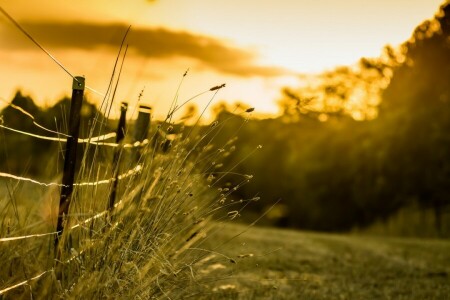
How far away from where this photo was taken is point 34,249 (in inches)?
123

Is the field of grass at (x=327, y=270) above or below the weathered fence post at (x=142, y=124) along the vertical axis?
below

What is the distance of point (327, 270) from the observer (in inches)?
228

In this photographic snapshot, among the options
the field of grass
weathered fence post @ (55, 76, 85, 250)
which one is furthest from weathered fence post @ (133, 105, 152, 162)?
weathered fence post @ (55, 76, 85, 250)

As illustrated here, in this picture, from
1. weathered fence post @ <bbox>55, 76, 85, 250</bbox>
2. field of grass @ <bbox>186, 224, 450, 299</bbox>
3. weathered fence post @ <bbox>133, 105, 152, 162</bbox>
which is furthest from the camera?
field of grass @ <bbox>186, 224, 450, 299</bbox>

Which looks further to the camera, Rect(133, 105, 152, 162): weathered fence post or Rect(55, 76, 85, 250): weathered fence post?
Rect(133, 105, 152, 162): weathered fence post

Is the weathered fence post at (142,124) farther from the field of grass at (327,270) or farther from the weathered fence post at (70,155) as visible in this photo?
the weathered fence post at (70,155)

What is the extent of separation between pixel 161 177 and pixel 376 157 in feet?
36.8

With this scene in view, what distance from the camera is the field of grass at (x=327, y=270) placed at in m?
4.19

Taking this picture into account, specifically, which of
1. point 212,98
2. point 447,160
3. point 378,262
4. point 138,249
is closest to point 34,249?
point 138,249

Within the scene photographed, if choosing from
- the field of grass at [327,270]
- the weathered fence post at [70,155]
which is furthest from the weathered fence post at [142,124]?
the weathered fence post at [70,155]

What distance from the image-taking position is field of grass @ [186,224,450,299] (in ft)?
13.8

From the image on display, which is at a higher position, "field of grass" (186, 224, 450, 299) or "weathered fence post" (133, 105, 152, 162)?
"weathered fence post" (133, 105, 152, 162)

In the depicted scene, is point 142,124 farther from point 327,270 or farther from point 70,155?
point 327,270

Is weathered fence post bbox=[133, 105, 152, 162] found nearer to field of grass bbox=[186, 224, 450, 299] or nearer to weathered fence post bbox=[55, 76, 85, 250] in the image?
→ field of grass bbox=[186, 224, 450, 299]
